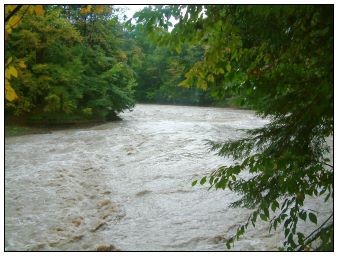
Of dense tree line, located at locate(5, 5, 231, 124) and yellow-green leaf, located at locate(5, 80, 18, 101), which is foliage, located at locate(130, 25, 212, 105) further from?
yellow-green leaf, located at locate(5, 80, 18, 101)

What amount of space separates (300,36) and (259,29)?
203 mm

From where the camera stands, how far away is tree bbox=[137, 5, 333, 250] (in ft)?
5.64

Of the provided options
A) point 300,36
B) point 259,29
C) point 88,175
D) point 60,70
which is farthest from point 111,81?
point 300,36

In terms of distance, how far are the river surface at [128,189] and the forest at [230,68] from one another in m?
0.30

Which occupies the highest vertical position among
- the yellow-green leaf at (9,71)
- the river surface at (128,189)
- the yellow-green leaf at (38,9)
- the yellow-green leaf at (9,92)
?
the yellow-green leaf at (38,9)

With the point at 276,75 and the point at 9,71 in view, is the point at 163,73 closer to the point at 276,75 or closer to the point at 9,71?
the point at 276,75

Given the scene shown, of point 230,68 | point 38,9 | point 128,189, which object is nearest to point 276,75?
point 230,68

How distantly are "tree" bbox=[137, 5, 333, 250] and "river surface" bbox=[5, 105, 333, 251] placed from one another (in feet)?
1.78

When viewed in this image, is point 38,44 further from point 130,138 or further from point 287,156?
point 130,138

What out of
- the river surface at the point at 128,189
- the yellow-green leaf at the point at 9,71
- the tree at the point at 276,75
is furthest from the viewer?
the river surface at the point at 128,189

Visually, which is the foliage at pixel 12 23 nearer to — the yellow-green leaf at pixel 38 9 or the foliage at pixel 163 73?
the yellow-green leaf at pixel 38 9

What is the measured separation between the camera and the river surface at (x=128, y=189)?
203 cm

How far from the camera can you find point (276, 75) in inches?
70.6

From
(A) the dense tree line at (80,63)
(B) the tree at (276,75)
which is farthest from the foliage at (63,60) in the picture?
(B) the tree at (276,75)
